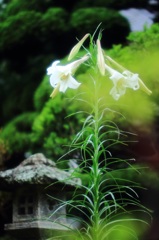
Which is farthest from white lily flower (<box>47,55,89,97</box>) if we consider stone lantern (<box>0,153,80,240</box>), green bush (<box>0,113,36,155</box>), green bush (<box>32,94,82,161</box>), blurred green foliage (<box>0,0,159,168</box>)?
green bush (<box>0,113,36,155</box>)

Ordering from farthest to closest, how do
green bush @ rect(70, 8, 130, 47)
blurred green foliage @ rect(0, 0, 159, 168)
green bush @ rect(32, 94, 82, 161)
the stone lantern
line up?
green bush @ rect(70, 8, 130, 47), green bush @ rect(32, 94, 82, 161), blurred green foliage @ rect(0, 0, 159, 168), the stone lantern

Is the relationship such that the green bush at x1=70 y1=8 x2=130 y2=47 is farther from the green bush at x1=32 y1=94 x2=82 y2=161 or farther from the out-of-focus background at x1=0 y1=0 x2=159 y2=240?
the green bush at x1=32 y1=94 x2=82 y2=161

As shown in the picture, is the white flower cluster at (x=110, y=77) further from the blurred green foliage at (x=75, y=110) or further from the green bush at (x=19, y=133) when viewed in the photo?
the green bush at (x=19, y=133)

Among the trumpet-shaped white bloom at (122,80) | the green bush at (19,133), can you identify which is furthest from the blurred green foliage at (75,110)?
the trumpet-shaped white bloom at (122,80)

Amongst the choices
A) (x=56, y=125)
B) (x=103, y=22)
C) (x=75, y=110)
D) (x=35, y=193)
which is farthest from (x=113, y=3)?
(x=35, y=193)

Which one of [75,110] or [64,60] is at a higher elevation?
[64,60]

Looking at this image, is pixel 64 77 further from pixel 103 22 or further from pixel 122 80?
pixel 103 22

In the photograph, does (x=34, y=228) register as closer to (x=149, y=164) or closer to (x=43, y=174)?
(x=43, y=174)
